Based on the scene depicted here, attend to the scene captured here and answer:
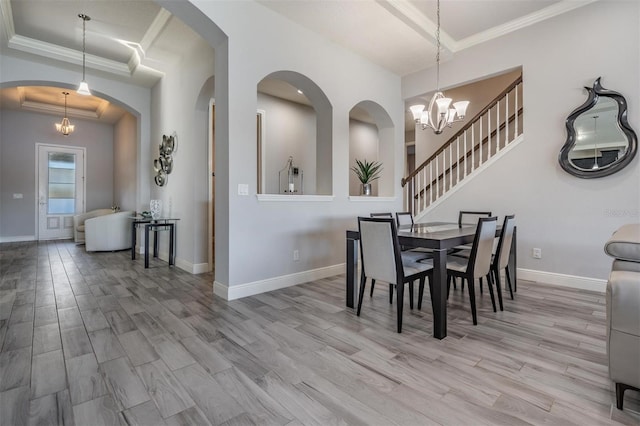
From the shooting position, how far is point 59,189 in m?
7.94

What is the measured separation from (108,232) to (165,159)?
2201mm

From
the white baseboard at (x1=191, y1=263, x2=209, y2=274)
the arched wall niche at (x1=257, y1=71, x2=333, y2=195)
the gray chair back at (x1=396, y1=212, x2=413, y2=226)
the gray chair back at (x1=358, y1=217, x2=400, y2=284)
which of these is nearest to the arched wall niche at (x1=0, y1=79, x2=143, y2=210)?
the arched wall niche at (x1=257, y1=71, x2=333, y2=195)

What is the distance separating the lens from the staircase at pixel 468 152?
163 inches

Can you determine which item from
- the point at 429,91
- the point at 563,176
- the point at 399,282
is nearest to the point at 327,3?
the point at 429,91

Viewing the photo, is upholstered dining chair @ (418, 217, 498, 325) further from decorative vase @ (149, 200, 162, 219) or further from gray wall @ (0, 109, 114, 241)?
gray wall @ (0, 109, 114, 241)

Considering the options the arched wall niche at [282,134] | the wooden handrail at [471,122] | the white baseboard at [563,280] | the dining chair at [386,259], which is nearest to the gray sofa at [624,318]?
the dining chair at [386,259]

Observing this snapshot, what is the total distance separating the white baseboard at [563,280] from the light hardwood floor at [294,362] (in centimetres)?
29

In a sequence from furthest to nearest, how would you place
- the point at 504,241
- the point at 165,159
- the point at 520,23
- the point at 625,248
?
the point at 165,159, the point at 520,23, the point at 504,241, the point at 625,248

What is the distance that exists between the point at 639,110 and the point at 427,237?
2921mm

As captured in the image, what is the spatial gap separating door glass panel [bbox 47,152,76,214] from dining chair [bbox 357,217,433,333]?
29.8ft

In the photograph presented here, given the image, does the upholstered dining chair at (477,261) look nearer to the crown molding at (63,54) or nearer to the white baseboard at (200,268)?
the white baseboard at (200,268)

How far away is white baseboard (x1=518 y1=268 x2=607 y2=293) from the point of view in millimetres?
3314

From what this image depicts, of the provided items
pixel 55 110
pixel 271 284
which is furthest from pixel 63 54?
pixel 271 284

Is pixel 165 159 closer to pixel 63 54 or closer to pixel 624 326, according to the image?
pixel 63 54
